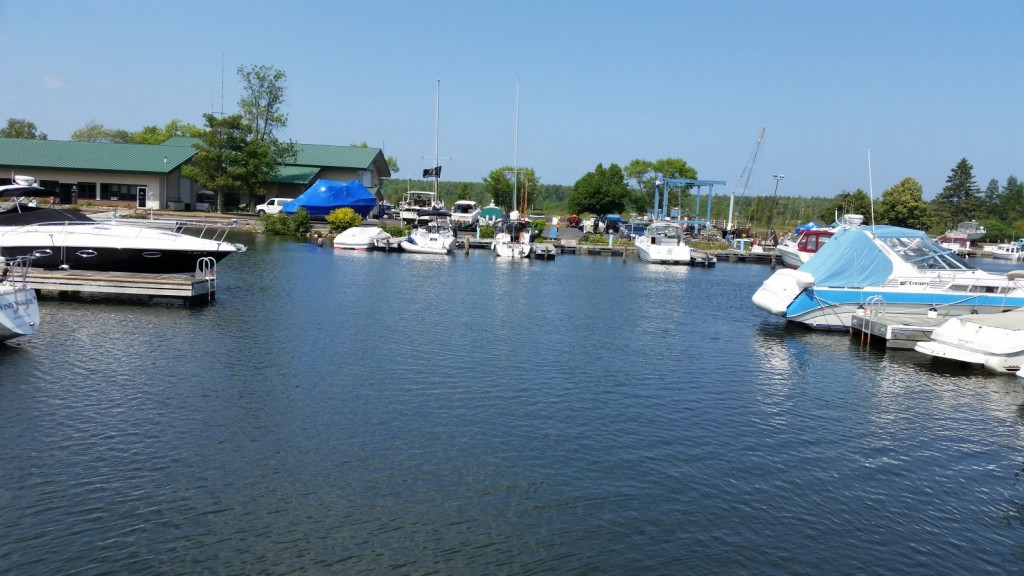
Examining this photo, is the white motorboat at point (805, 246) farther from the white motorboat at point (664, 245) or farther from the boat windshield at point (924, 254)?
the boat windshield at point (924, 254)

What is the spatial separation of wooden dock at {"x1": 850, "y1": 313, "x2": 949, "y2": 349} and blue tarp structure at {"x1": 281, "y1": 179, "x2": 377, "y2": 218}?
49075 millimetres

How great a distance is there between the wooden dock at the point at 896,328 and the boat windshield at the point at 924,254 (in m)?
2.52

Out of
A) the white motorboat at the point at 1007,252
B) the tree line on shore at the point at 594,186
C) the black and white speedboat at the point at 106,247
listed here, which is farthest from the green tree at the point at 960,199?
the black and white speedboat at the point at 106,247

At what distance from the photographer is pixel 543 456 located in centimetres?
1388

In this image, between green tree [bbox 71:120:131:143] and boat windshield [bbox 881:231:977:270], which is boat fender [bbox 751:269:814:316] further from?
green tree [bbox 71:120:131:143]

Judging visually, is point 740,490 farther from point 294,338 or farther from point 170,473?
point 294,338

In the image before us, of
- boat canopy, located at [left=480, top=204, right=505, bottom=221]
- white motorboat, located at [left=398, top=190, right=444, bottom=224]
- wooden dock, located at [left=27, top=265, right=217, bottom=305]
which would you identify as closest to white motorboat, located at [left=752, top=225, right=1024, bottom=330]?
wooden dock, located at [left=27, top=265, right=217, bottom=305]

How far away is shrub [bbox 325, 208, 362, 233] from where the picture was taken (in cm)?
6259

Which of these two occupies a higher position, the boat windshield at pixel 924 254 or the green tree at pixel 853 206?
the green tree at pixel 853 206

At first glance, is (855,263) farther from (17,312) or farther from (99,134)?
(99,134)

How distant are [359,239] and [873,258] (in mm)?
36432

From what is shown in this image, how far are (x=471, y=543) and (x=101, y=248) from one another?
23555 mm

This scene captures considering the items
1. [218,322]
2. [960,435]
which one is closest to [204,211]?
[218,322]

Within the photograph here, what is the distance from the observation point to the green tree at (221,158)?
68562 mm
